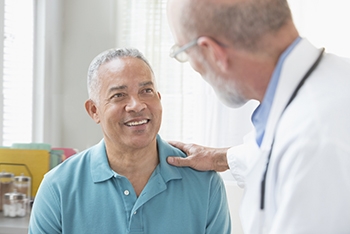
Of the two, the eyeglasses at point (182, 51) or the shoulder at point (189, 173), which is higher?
the eyeglasses at point (182, 51)

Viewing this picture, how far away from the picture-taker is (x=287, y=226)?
2.39 feet

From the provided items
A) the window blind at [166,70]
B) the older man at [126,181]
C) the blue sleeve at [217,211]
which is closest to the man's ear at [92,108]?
the older man at [126,181]

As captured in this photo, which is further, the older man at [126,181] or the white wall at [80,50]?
the white wall at [80,50]

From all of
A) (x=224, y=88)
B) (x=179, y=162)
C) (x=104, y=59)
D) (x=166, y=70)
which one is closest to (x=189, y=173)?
(x=179, y=162)

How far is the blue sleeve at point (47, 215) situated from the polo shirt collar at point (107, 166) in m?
0.18

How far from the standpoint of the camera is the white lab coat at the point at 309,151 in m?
0.69

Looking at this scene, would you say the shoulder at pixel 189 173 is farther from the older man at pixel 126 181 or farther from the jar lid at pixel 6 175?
the jar lid at pixel 6 175

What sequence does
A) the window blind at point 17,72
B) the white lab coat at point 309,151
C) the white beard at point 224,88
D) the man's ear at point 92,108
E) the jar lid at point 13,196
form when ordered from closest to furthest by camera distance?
the white lab coat at point 309,151 < the white beard at point 224,88 < the man's ear at point 92,108 < the jar lid at point 13,196 < the window blind at point 17,72

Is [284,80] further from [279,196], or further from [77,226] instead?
[77,226]

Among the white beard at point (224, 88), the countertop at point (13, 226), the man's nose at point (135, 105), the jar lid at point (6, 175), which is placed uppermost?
the white beard at point (224, 88)

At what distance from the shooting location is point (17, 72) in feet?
9.05

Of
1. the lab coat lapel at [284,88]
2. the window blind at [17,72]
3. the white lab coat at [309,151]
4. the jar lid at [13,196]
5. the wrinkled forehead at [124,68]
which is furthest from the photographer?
the window blind at [17,72]

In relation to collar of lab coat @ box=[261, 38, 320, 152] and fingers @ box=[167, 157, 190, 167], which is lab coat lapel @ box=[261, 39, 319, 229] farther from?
fingers @ box=[167, 157, 190, 167]

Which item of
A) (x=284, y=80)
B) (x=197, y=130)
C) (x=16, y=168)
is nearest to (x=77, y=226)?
(x=16, y=168)
